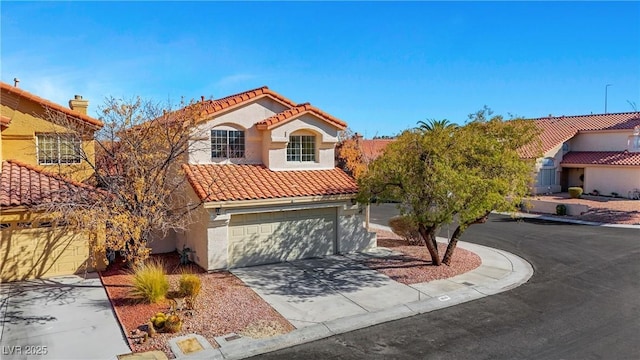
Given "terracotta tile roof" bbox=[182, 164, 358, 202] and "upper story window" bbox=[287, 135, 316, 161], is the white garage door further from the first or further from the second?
"upper story window" bbox=[287, 135, 316, 161]

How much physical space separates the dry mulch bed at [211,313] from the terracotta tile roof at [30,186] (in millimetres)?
3069

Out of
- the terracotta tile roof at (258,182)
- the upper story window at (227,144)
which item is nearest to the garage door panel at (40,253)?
the terracotta tile roof at (258,182)

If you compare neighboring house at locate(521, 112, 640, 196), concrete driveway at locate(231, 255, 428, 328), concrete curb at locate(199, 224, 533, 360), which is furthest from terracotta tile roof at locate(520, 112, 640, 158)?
concrete driveway at locate(231, 255, 428, 328)

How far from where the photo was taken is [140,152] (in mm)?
12523

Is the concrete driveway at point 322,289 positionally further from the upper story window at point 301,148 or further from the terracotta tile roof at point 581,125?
the terracotta tile roof at point 581,125

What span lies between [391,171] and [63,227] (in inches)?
440

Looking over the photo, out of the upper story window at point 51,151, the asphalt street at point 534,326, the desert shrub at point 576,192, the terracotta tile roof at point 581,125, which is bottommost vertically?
the asphalt street at point 534,326

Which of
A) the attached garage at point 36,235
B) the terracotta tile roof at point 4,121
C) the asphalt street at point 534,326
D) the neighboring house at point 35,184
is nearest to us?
the asphalt street at point 534,326

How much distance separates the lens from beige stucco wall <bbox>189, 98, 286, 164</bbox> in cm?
1647

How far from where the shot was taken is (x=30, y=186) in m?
14.1
